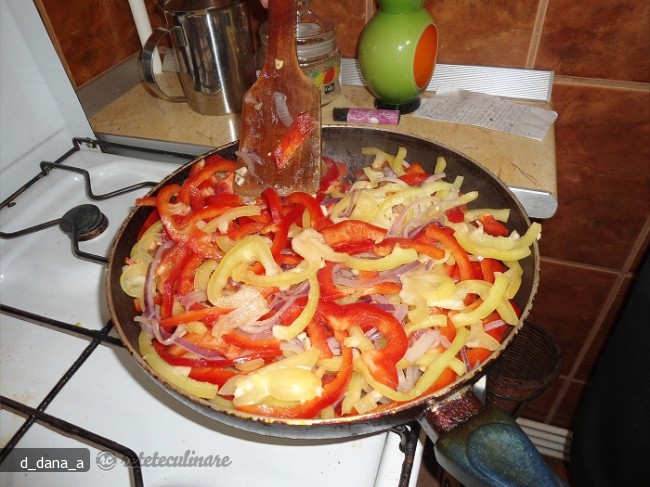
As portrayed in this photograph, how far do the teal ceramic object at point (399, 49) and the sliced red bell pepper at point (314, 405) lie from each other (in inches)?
28.8

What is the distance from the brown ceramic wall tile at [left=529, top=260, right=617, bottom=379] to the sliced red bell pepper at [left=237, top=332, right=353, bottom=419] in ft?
3.39

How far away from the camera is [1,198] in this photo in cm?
108

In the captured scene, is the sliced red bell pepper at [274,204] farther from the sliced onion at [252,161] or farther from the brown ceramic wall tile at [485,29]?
the brown ceramic wall tile at [485,29]

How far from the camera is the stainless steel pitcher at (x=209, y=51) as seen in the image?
3.59 ft

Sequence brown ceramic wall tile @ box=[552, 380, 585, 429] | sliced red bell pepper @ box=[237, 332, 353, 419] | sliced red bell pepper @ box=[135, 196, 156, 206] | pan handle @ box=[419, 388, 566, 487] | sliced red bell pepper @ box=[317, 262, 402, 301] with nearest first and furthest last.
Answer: pan handle @ box=[419, 388, 566, 487] → sliced red bell pepper @ box=[237, 332, 353, 419] → sliced red bell pepper @ box=[317, 262, 402, 301] → sliced red bell pepper @ box=[135, 196, 156, 206] → brown ceramic wall tile @ box=[552, 380, 585, 429]

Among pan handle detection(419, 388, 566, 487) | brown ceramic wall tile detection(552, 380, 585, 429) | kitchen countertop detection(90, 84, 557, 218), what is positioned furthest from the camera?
brown ceramic wall tile detection(552, 380, 585, 429)

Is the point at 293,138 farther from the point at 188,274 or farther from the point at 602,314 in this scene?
the point at 602,314

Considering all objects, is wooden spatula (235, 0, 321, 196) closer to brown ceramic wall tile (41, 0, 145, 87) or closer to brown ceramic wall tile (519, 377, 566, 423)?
brown ceramic wall tile (41, 0, 145, 87)

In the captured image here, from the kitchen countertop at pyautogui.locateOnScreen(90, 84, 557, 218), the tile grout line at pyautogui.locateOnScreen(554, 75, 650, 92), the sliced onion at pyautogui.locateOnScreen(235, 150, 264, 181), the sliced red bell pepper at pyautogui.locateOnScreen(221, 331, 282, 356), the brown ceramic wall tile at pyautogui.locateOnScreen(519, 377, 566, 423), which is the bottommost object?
the brown ceramic wall tile at pyautogui.locateOnScreen(519, 377, 566, 423)

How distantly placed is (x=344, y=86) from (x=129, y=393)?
97 cm

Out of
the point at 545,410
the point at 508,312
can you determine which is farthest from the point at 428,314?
the point at 545,410

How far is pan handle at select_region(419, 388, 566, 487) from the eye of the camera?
463mm

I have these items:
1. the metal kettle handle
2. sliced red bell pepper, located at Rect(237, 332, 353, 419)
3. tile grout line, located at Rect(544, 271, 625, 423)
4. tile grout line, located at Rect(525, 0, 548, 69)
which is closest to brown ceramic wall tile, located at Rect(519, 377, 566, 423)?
tile grout line, located at Rect(544, 271, 625, 423)

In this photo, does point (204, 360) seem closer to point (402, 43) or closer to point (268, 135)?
point (268, 135)
